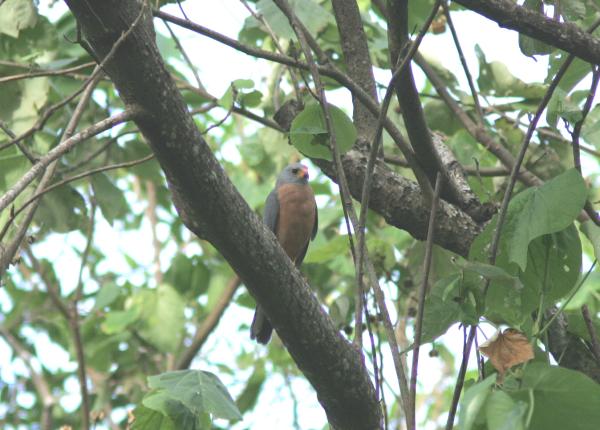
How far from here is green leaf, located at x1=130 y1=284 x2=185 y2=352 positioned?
5883mm

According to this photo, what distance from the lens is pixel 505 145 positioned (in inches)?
183

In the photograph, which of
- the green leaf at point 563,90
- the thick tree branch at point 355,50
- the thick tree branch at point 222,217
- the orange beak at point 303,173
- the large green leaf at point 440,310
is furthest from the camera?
the orange beak at point 303,173

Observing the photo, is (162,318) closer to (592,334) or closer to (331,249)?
(331,249)

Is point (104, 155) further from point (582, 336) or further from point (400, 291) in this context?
point (582, 336)

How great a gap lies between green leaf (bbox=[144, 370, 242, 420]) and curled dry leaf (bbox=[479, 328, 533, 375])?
91 centimetres

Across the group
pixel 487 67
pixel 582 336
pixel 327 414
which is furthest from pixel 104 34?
pixel 487 67

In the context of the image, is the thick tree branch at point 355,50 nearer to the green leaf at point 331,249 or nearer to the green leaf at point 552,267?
the green leaf at point 331,249

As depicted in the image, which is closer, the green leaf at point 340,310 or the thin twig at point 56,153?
the thin twig at point 56,153

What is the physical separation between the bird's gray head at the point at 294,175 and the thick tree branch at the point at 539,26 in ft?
12.7

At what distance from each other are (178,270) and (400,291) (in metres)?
2.07

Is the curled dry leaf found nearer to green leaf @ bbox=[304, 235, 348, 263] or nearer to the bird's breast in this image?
green leaf @ bbox=[304, 235, 348, 263]

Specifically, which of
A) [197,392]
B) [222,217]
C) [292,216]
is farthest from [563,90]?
[292,216]

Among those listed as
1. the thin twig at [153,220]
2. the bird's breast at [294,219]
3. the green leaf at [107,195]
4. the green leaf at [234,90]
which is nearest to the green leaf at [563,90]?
the green leaf at [234,90]

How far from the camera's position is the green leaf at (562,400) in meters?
1.95
